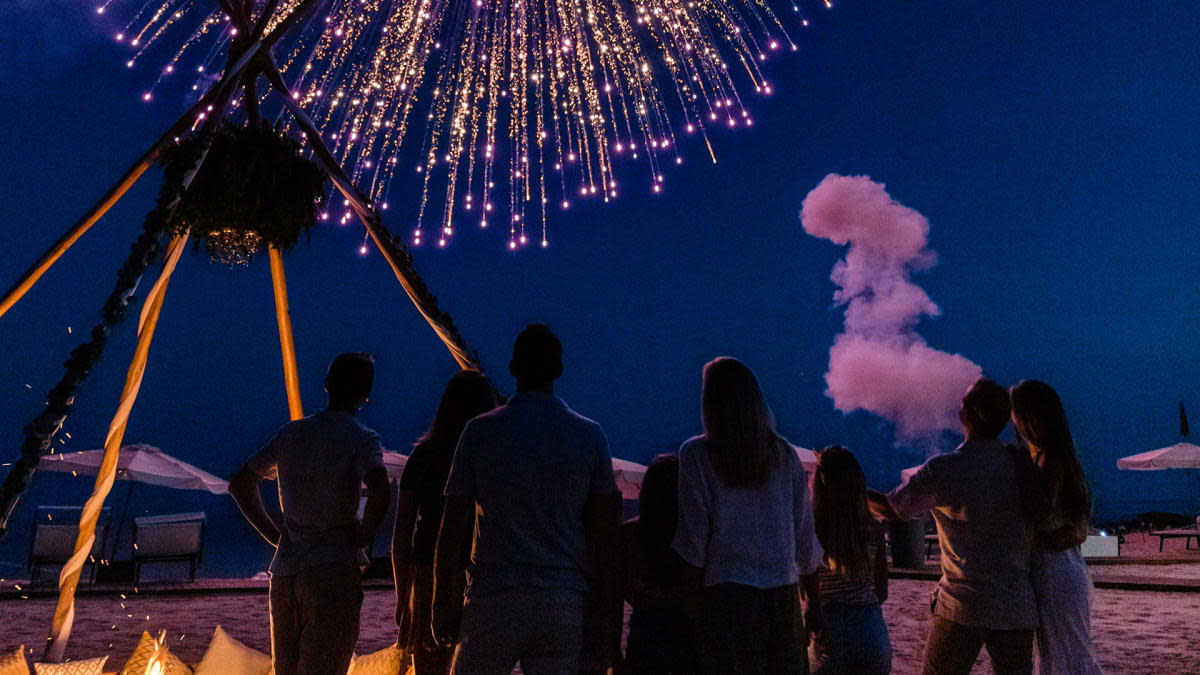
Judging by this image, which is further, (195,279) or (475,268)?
(475,268)

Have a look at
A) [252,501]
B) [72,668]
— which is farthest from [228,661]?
[252,501]

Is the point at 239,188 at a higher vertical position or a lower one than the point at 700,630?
higher

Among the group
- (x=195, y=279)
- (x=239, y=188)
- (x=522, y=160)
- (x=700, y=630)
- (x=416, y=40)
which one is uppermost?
(x=195, y=279)

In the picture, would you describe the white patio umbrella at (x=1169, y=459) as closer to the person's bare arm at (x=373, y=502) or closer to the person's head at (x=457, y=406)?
the person's head at (x=457, y=406)

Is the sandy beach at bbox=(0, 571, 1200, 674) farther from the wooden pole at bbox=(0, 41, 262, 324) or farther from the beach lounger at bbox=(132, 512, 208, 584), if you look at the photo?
the wooden pole at bbox=(0, 41, 262, 324)

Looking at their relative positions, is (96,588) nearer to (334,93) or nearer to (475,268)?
(334,93)

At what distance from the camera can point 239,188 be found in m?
4.25

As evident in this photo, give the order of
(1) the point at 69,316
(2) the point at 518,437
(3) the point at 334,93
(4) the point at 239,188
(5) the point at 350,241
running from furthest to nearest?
(5) the point at 350,241
(1) the point at 69,316
(3) the point at 334,93
(4) the point at 239,188
(2) the point at 518,437

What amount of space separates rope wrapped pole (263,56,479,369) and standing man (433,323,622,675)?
2.60 m

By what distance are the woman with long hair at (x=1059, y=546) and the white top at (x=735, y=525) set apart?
3.85 feet

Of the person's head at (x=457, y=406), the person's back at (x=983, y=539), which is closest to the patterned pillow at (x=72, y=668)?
the person's head at (x=457, y=406)

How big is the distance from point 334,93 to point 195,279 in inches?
5224

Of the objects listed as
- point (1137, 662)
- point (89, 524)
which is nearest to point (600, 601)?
point (89, 524)

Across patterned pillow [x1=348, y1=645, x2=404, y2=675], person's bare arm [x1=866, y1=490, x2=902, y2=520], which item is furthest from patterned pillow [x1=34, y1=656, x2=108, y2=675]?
person's bare arm [x1=866, y1=490, x2=902, y2=520]
